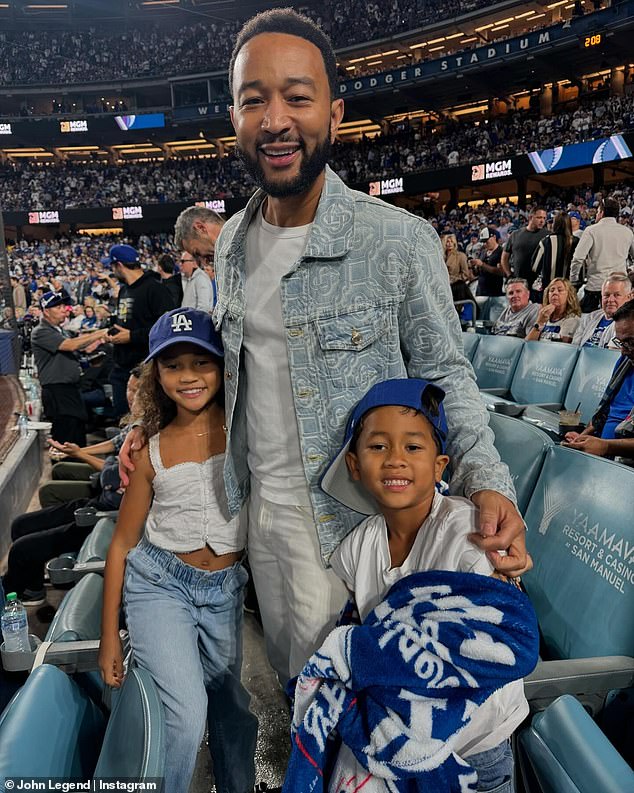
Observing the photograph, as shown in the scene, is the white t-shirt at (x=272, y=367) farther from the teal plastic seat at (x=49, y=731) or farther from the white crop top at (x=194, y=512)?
the teal plastic seat at (x=49, y=731)

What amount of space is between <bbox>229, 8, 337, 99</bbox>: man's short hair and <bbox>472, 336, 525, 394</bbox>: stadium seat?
11.5 feet

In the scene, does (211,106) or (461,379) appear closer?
(461,379)

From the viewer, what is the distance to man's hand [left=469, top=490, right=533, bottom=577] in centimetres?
98

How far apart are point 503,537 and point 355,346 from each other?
440 mm

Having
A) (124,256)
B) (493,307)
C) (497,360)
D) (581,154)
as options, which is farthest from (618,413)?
(581,154)

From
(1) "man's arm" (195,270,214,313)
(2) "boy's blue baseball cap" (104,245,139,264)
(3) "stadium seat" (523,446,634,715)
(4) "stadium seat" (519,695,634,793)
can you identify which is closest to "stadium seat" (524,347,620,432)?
(3) "stadium seat" (523,446,634,715)

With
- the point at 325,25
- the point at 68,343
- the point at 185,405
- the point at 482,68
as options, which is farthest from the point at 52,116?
the point at 185,405

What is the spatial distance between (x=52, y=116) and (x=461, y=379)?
35.3 metres

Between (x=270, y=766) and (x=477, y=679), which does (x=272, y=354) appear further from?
(x=270, y=766)

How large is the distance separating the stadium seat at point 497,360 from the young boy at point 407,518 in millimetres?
3378

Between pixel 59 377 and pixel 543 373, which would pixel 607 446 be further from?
pixel 59 377

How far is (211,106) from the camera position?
28266 mm

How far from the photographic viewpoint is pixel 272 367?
1.26 metres

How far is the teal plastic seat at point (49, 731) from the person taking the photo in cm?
97
